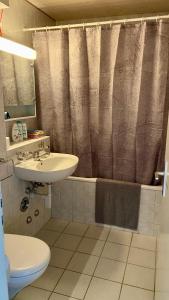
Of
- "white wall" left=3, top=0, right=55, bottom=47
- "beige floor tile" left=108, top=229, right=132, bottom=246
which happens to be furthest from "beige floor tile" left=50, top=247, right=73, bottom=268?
"white wall" left=3, top=0, right=55, bottom=47

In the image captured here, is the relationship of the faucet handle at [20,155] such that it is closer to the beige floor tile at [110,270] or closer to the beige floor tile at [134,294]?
the beige floor tile at [110,270]

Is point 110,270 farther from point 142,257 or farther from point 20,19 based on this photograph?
point 20,19

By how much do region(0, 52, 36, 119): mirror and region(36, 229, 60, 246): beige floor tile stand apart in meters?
1.21

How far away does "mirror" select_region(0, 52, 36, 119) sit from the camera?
6.59 ft

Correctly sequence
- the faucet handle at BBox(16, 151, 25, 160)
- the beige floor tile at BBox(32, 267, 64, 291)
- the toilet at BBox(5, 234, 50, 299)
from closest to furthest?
the toilet at BBox(5, 234, 50, 299) → the beige floor tile at BBox(32, 267, 64, 291) → the faucet handle at BBox(16, 151, 25, 160)

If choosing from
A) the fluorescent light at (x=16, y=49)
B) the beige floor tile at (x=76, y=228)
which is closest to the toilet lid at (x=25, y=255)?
the beige floor tile at (x=76, y=228)

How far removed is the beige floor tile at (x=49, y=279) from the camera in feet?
5.72

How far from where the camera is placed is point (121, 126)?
2.28m

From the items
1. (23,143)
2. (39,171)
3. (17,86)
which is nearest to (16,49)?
(17,86)

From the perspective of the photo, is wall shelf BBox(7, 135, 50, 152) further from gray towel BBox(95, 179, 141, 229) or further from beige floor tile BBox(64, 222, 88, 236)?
beige floor tile BBox(64, 222, 88, 236)

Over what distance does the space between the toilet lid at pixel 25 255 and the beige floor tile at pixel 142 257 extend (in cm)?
91

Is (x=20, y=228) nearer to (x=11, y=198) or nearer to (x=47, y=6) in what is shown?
(x=11, y=198)

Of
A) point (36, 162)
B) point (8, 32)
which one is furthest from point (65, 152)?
point (8, 32)

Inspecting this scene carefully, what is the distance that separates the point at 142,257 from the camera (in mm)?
2055
